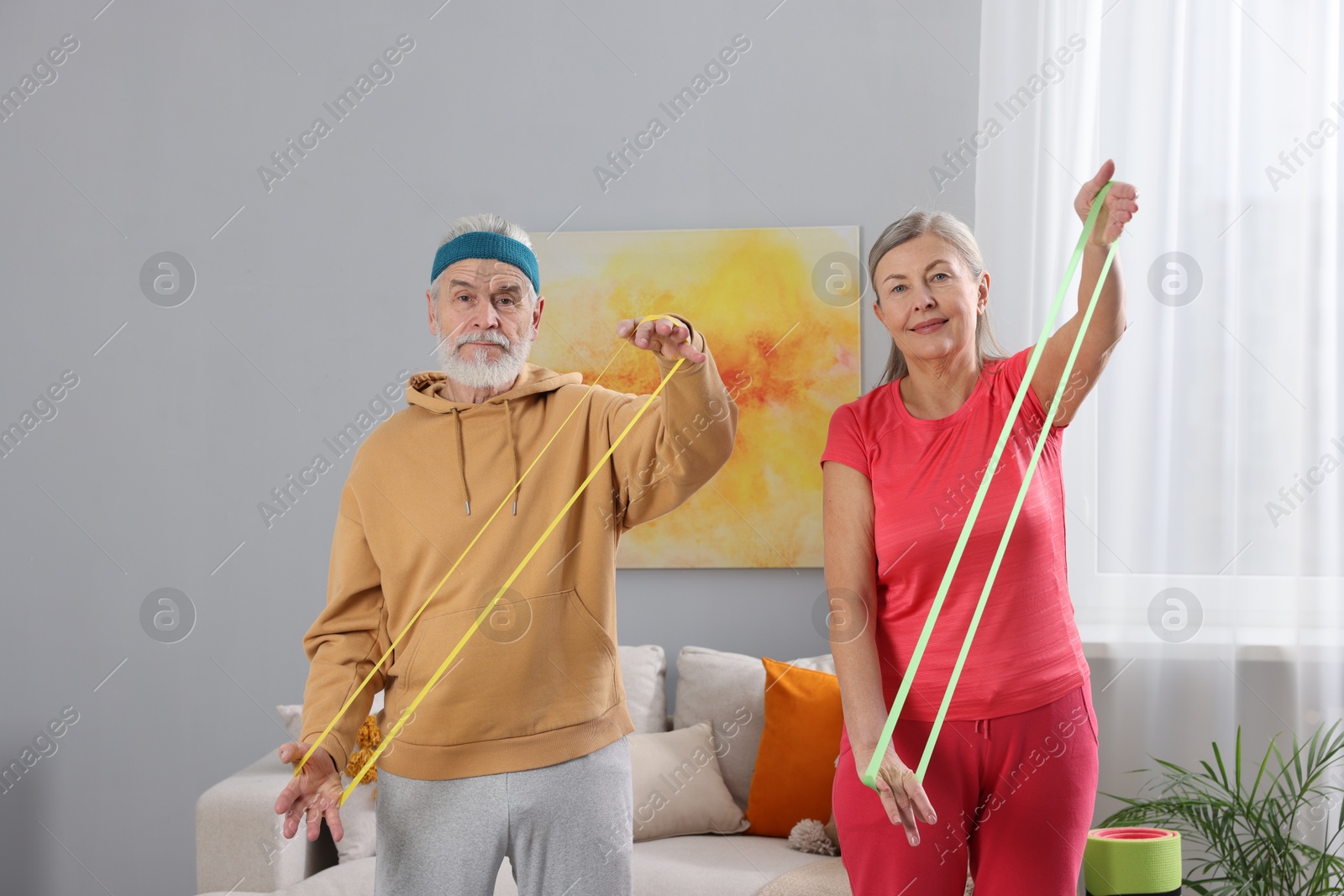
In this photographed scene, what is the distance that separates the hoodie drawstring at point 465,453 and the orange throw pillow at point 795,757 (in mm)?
1301

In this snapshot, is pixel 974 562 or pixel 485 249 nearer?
pixel 974 562

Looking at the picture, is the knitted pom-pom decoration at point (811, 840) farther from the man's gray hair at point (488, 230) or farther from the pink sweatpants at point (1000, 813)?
the man's gray hair at point (488, 230)

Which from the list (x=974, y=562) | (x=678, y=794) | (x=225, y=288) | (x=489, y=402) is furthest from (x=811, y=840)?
(x=225, y=288)

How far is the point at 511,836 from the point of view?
1.30 meters

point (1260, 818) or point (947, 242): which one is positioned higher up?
point (947, 242)

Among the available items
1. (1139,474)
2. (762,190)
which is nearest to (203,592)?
(762,190)

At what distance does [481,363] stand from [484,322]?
60mm

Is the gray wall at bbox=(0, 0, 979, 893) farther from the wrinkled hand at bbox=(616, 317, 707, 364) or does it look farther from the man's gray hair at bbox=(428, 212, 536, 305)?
the wrinkled hand at bbox=(616, 317, 707, 364)

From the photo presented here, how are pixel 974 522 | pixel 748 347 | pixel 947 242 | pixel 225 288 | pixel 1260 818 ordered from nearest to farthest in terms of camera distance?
1. pixel 974 522
2. pixel 947 242
3. pixel 1260 818
4. pixel 748 347
5. pixel 225 288

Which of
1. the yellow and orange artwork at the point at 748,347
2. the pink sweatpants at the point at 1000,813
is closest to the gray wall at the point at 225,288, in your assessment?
the yellow and orange artwork at the point at 748,347

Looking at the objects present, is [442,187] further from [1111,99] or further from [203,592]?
[1111,99]

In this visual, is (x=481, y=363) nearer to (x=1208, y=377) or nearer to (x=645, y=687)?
(x=645, y=687)

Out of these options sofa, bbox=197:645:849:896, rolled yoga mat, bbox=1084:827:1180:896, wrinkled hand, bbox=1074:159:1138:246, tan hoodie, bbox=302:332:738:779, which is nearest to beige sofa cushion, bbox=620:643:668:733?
sofa, bbox=197:645:849:896

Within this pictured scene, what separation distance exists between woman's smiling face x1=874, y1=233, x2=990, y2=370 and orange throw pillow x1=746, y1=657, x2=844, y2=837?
50.3 inches
